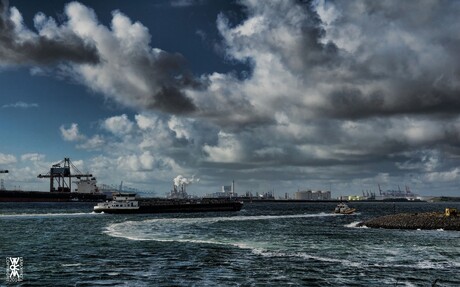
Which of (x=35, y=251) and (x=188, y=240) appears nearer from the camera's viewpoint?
(x=35, y=251)

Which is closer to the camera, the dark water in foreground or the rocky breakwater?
the dark water in foreground

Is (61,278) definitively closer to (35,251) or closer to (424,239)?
(35,251)


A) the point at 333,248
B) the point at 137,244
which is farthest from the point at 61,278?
the point at 333,248

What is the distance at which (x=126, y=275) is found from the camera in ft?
140

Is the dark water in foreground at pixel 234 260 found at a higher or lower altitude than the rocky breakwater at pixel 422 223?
higher

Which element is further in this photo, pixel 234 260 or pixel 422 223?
pixel 422 223

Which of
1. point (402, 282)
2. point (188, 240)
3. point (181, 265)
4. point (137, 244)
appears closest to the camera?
point (402, 282)

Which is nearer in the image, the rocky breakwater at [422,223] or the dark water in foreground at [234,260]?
the dark water in foreground at [234,260]

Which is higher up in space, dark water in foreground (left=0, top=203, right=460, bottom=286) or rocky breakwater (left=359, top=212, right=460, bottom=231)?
dark water in foreground (left=0, top=203, right=460, bottom=286)

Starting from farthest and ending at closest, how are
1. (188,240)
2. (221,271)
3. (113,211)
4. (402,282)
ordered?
1. (113,211)
2. (188,240)
3. (221,271)
4. (402,282)

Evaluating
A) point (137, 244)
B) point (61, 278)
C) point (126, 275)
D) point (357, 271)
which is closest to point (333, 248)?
point (357, 271)

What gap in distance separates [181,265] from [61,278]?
1259 centimetres

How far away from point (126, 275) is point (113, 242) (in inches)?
1158

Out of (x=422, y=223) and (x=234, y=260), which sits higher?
(x=234, y=260)
